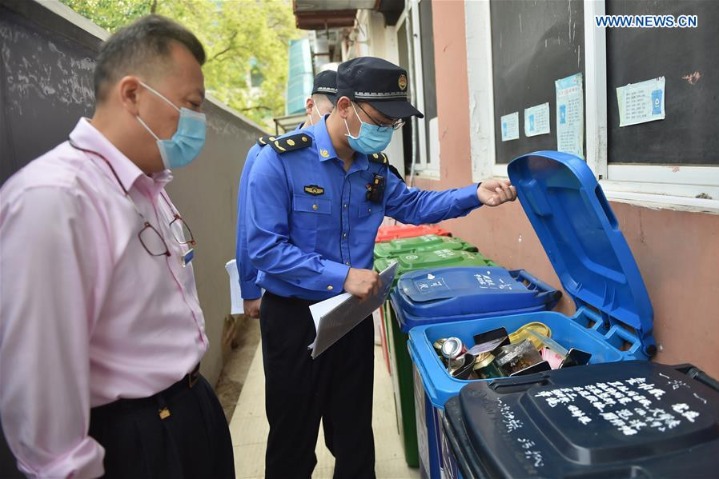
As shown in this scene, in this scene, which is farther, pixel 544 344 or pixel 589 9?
pixel 589 9

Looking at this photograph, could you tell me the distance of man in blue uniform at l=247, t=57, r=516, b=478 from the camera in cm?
171

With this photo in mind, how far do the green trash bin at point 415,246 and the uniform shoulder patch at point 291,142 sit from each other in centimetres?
115

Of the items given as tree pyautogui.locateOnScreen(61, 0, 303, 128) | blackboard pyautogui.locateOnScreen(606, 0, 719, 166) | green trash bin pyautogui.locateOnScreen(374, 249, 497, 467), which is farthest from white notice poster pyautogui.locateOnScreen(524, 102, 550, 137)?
tree pyautogui.locateOnScreen(61, 0, 303, 128)

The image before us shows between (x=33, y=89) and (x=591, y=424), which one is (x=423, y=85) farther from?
(x=591, y=424)

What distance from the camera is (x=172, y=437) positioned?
3.74 feet

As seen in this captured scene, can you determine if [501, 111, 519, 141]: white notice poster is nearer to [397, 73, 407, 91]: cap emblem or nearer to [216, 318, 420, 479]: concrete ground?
[397, 73, 407, 91]: cap emblem

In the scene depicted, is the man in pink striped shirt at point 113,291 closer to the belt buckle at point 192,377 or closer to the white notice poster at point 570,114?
the belt buckle at point 192,377

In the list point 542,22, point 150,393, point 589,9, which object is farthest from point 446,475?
point 542,22

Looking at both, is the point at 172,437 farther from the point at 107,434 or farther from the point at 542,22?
the point at 542,22

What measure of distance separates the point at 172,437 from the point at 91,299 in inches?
17.0

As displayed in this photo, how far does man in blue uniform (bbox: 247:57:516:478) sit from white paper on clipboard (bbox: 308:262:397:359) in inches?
3.1

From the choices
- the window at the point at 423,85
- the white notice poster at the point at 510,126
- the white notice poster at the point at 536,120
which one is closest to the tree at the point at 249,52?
the window at the point at 423,85

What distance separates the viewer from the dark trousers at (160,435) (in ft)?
3.48

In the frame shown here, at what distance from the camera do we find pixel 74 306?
0.85 metres
